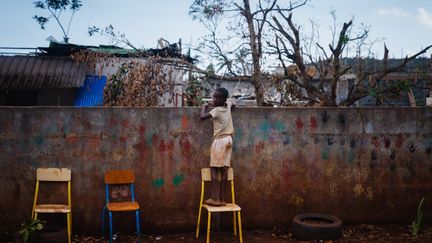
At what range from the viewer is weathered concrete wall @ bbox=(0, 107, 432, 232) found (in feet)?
16.3

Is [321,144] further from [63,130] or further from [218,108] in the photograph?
[63,130]

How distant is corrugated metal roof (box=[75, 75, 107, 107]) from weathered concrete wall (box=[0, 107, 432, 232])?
7.25 metres

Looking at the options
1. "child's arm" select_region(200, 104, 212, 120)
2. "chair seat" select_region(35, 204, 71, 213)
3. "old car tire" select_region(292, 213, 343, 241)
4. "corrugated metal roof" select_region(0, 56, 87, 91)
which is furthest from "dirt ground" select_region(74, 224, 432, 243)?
"corrugated metal roof" select_region(0, 56, 87, 91)

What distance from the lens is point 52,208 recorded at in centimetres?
459

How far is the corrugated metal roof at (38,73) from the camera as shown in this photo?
11.4m

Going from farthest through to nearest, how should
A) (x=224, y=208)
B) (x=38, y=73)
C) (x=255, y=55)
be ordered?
(x=255, y=55) < (x=38, y=73) < (x=224, y=208)

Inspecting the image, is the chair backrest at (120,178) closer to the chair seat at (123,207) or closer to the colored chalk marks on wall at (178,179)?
the chair seat at (123,207)

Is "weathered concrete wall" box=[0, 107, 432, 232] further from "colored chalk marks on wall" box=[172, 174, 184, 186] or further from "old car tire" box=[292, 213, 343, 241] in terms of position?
"old car tire" box=[292, 213, 343, 241]

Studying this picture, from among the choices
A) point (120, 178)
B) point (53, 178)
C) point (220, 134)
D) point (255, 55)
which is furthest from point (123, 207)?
point (255, 55)

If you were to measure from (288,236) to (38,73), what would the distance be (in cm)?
981

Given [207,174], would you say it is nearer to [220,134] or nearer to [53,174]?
[220,134]

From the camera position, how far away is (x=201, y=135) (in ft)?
17.5

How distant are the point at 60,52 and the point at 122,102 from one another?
17.3 feet

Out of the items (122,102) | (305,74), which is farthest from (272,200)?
(122,102)
